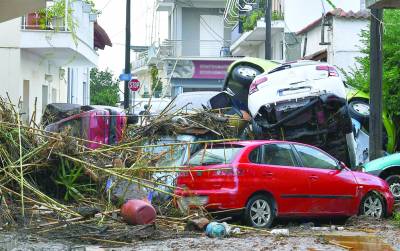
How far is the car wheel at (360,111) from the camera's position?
17.4m

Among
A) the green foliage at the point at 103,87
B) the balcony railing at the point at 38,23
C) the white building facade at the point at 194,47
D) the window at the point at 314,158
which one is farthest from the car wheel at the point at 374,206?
the green foliage at the point at 103,87

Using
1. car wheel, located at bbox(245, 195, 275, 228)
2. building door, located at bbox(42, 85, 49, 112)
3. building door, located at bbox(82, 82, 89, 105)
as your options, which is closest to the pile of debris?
car wheel, located at bbox(245, 195, 275, 228)

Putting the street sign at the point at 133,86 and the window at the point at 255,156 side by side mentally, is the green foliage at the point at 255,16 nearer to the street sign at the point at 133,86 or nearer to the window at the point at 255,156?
the street sign at the point at 133,86

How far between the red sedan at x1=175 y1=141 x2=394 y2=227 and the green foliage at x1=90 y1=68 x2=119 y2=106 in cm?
4008

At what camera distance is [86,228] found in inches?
382

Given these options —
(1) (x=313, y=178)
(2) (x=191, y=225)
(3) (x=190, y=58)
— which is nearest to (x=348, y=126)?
(1) (x=313, y=178)

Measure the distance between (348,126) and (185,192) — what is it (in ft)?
17.2

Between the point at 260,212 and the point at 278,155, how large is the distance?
1.12 m

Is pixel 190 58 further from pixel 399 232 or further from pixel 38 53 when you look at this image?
pixel 399 232

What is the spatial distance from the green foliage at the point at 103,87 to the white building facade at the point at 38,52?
23057 mm

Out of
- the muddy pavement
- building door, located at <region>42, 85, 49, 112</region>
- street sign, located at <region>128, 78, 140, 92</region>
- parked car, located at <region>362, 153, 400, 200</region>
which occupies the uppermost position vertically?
street sign, located at <region>128, 78, 140, 92</region>

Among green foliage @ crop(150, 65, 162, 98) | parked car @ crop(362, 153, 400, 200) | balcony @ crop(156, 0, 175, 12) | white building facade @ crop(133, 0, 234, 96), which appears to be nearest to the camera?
parked car @ crop(362, 153, 400, 200)

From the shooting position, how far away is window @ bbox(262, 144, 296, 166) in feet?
40.5

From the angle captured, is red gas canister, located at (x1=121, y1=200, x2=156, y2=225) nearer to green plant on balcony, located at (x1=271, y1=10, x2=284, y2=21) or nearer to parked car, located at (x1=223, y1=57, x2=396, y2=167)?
parked car, located at (x1=223, y1=57, x2=396, y2=167)
